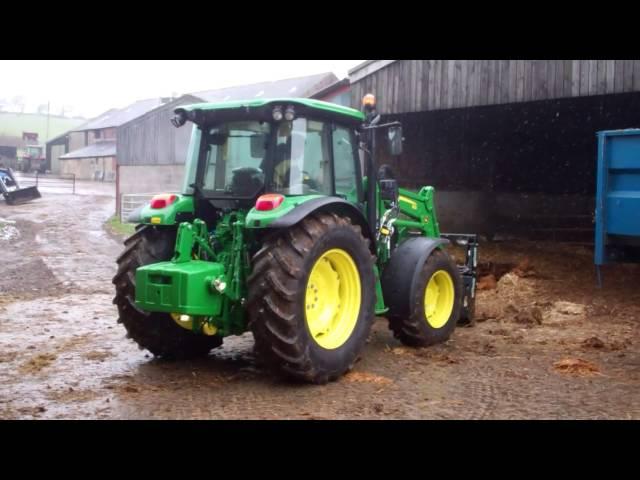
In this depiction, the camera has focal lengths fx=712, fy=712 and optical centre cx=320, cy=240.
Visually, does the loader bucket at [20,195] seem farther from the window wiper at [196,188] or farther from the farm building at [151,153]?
the window wiper at [196,188]

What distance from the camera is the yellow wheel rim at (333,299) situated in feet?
20.1

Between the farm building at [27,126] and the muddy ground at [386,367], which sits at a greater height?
the farm building at [27,126]

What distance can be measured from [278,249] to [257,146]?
1195 millimetres

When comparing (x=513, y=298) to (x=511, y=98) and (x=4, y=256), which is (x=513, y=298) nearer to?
(x=511, y=98)

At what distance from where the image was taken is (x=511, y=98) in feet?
38.9

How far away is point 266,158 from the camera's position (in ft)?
20.6

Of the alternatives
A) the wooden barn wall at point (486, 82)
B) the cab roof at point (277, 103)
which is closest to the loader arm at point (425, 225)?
the cab roof at point (277, 103)

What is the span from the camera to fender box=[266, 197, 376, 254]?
5.62m

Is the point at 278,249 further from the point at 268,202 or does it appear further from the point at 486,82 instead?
the point at 486,82

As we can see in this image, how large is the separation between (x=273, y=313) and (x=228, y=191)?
152 cm

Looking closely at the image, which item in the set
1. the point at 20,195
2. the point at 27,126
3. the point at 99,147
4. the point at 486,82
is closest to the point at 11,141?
the point at 27,126

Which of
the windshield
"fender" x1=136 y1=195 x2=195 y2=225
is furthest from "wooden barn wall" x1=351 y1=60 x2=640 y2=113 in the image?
"fender" x1=136 y1=195 x2=195 y2=225

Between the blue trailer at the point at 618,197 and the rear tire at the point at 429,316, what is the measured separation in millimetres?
1726

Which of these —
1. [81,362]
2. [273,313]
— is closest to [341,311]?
[273,313]
